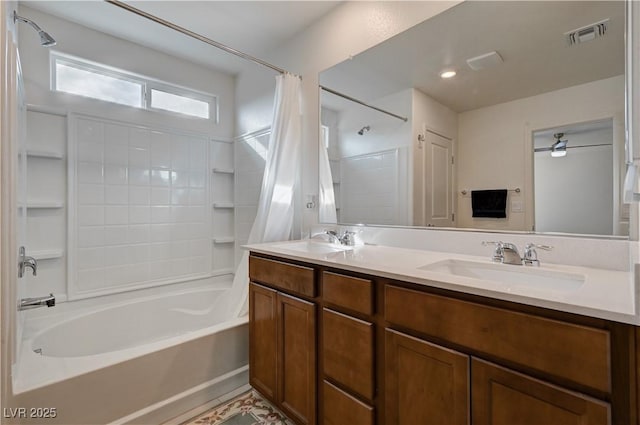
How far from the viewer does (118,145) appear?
2.45m

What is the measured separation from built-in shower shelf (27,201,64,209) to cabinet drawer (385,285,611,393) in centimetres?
249

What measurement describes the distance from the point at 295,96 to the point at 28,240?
2.18m

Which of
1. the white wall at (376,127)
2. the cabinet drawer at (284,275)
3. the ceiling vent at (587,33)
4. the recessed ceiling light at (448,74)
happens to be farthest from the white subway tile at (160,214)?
the ceiling vent at (587,33)

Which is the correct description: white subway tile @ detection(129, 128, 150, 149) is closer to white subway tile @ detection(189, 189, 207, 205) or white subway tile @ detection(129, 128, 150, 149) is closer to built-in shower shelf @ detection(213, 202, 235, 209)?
white subway tile @ detection(189, 189, 207, 205)

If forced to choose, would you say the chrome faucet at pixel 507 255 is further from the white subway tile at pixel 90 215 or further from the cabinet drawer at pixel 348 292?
the white subway tile at pixel 90 215

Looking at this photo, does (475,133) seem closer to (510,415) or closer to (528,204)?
(528,204)

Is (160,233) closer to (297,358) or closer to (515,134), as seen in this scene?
(297,358)

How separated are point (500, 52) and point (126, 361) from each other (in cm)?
234

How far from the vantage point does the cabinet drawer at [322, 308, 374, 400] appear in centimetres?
110

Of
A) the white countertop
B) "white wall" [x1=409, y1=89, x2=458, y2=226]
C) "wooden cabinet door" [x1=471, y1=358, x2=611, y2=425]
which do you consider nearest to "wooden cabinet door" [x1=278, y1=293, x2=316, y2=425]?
the white countertop

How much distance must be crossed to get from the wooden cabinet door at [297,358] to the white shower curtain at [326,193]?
2.72 feet

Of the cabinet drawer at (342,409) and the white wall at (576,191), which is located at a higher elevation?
the white wall at (576,191)

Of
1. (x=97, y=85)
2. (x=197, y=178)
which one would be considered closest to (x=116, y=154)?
(x=97, y=85)

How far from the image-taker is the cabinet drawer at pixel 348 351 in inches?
43.3
